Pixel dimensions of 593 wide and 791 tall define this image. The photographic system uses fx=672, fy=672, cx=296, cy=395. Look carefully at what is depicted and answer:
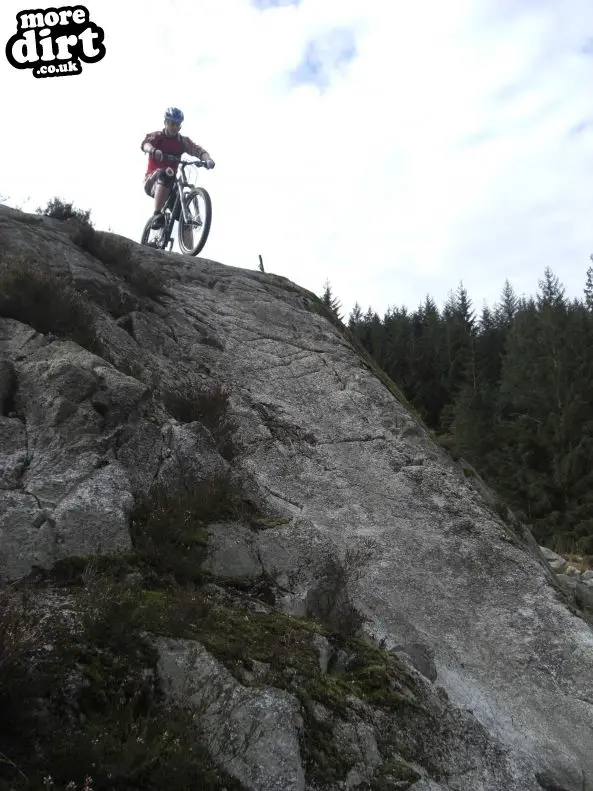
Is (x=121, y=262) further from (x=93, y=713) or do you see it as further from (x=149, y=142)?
(x=93, y=713)

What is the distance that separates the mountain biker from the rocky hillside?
194 inches

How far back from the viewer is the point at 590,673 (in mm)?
5832

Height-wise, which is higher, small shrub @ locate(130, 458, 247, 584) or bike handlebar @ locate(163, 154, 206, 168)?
bike handlebar @ locate(163, 154, 206, 168)

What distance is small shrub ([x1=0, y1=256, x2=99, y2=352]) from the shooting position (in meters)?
7.49

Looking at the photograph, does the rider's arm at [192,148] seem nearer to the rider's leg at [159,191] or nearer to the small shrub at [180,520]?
the rider's leg at [159,191]

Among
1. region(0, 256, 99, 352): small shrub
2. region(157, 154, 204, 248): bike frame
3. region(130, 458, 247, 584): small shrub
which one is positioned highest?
region(157, 154, 204, 248): bike frame

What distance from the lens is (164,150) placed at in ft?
48.2

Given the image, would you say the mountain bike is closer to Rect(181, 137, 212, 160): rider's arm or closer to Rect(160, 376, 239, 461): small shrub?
A: Rect(181, 137, 212, 160): rider's arm

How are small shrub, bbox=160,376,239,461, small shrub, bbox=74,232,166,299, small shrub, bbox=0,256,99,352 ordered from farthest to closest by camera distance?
small shrub, bbox=74,232,166,299
small shrub, bbox=160,376,239,461
small shrub, bbox=0,256,99,352

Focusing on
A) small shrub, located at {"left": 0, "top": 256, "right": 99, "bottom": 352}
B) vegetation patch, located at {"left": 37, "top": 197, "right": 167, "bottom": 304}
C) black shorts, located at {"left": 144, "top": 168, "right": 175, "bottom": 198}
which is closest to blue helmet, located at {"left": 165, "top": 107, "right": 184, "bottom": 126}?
black shorts, located at {"left": 144, "top": 168, "right": 175, "bottom": 198}

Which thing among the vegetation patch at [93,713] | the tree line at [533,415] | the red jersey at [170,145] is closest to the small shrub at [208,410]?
the vegetation patch at [93,713]

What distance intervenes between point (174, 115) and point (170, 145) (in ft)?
2.04

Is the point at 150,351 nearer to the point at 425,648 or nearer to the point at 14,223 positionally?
the point at 14,223

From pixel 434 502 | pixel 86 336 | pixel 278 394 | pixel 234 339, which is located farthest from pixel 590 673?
pixel 234 339
